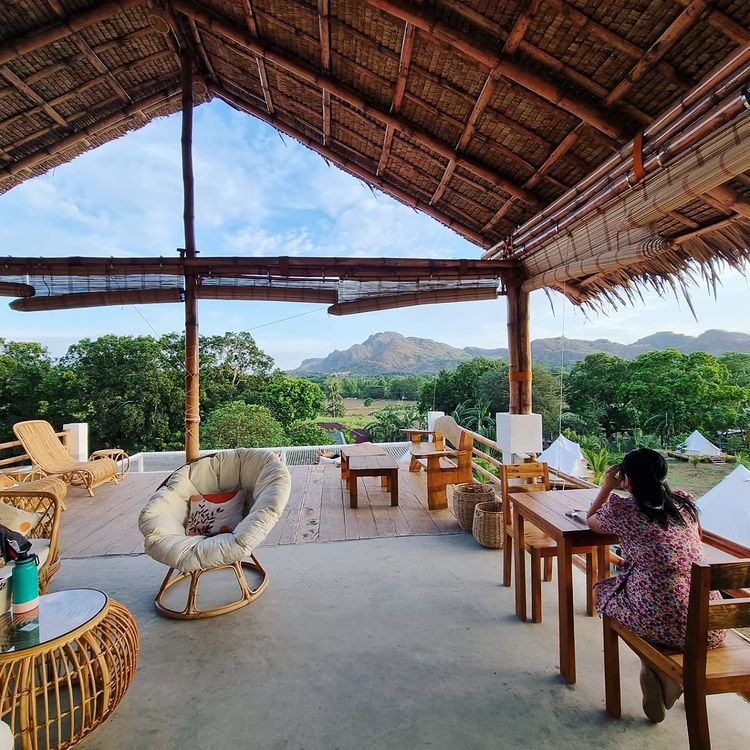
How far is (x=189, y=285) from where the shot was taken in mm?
4879

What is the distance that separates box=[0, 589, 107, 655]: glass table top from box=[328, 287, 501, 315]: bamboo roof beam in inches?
149

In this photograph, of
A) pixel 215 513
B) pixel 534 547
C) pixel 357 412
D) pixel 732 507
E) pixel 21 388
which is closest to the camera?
pixel 534 547

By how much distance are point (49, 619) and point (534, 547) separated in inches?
88.3

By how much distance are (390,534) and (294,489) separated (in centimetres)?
183

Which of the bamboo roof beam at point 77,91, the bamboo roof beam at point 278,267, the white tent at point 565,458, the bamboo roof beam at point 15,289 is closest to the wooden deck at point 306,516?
the bamboo roof beam at point 15,289

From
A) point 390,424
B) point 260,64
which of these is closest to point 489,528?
point 260,64

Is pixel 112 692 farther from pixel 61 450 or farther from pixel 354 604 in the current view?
pixel 61 450

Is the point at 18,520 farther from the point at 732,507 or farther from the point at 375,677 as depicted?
the point at 732,507

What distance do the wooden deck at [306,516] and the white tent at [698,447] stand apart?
74.3 feet

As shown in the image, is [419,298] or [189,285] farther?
[419,298]

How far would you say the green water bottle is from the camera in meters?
1.61

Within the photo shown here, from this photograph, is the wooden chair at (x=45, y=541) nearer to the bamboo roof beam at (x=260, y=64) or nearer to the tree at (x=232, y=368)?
the bamboo roof beam at (x=260, y=64)

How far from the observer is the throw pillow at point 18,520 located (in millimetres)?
2807

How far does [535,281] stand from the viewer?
4672mm
